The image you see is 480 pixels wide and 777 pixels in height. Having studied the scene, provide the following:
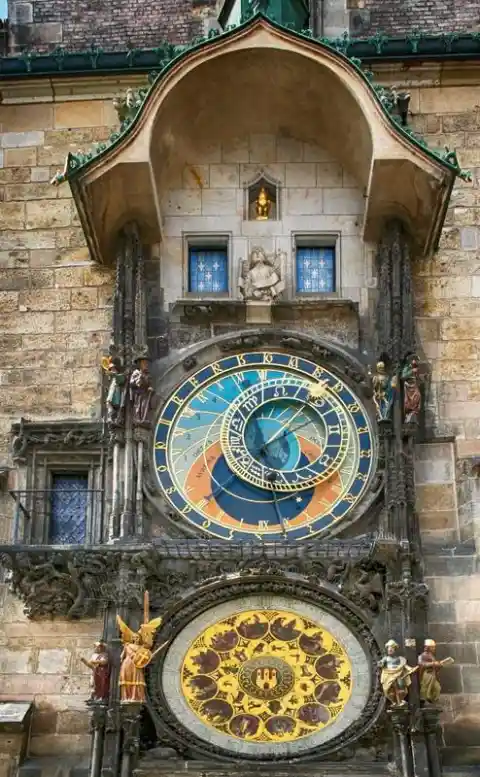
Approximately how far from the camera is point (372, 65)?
13.5 metres

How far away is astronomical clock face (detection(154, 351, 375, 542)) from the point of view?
11922 mm

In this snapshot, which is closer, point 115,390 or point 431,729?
point 431,729

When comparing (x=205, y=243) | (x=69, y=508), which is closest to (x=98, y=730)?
(x=69, y=508)

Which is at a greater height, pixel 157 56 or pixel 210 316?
pixel 157 56

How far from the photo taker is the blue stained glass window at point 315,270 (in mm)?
12867

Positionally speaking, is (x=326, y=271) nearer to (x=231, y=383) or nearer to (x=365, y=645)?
(x=231, y=383)

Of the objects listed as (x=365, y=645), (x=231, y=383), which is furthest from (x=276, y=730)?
(x=231, y=383)

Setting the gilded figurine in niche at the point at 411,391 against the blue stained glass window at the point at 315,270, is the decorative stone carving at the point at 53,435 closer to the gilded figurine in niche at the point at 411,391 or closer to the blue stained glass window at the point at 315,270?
the blue stained glass window at the point at 315,270

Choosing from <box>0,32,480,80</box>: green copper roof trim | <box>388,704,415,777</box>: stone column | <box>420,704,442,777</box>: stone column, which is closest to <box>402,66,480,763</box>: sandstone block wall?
<box>0,32,480,80</box>: green copper roof trim

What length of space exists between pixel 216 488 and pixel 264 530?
0.46 m

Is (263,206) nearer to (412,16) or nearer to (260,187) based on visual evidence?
(260,187)

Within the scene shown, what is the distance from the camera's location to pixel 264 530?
11.9 metres

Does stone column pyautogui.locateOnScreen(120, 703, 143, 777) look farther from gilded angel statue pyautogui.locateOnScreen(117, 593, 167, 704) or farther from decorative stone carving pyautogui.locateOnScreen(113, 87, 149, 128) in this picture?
decorative stone carving pyautogui.locateOnScreen(113, 87, 149, 128)

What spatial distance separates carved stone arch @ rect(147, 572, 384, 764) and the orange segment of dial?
523 mm
